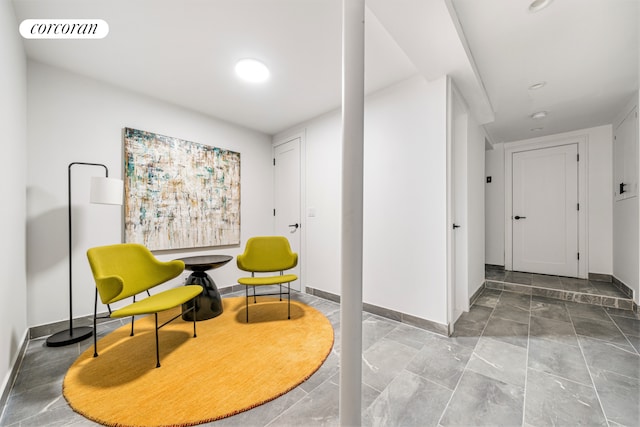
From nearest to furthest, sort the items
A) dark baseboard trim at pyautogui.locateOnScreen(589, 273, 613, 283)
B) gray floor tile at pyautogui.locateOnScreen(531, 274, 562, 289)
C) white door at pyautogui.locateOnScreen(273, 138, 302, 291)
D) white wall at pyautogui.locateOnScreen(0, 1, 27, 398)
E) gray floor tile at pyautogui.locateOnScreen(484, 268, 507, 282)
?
white wall at pyautogui.locateOnScreen(0, 1, 27, 398), gray floor tile at pyautogui.locateOnScreen(531, 274, 562, 289), dark baseboard trim at pyautogui.locateOnScreen(589, 273, 613, 283), white door at pyautogui.locateOnScreen(273, 138, 302, 291), gray floor tile at pyautogui.locateOnScreen(484, 268, 507, 282)

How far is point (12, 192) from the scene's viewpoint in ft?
5.46

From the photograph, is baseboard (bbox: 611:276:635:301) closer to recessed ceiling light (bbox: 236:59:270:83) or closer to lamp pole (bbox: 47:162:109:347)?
recessed ceiling light (bbox: 236:59:270:83)

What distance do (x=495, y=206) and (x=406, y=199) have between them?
123 inches

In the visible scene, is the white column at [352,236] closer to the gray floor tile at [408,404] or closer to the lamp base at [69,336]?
the gray floor tile at [408,404]

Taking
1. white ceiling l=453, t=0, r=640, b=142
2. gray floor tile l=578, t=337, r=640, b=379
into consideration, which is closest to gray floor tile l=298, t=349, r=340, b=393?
gray floor tile l=578, t=337, r=640, b=379

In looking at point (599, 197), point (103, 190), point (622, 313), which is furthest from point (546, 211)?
point (103, 190)

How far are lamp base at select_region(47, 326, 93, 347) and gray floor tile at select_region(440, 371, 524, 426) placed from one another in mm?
2845

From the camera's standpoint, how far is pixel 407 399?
143cm

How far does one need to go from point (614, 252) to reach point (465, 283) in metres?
2.71

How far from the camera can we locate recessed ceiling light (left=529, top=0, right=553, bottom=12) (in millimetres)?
1561

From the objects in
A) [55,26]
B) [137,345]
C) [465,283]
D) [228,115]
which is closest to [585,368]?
[465,283]

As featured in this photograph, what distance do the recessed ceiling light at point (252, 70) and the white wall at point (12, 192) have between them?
1.45m

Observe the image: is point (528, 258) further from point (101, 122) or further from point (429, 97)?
point (101, 122)

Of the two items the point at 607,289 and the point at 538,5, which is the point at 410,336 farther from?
the point at 607,289
